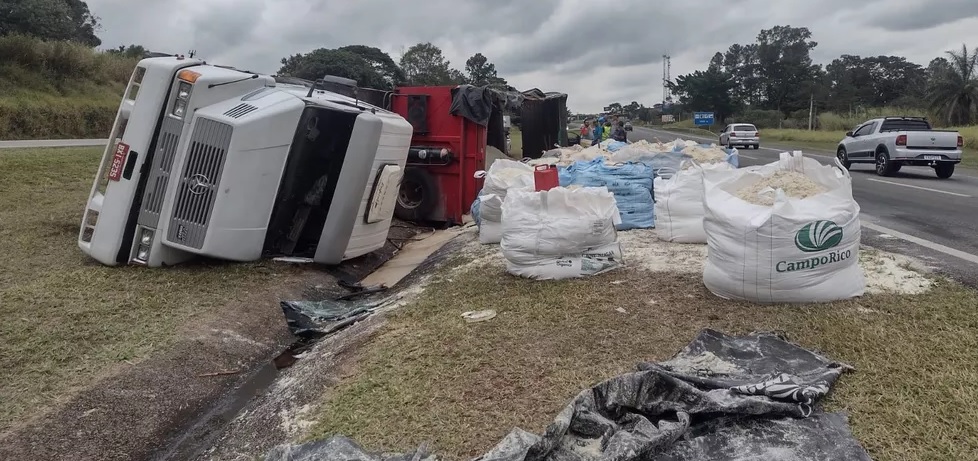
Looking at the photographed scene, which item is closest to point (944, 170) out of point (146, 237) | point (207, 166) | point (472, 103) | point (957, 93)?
point (472, 103)

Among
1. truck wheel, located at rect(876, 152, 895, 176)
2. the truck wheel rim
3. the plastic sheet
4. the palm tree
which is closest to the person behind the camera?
the plastic sheet

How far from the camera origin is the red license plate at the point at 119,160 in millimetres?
5758

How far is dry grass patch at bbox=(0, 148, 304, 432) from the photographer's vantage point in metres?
3.87

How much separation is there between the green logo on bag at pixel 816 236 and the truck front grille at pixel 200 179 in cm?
425

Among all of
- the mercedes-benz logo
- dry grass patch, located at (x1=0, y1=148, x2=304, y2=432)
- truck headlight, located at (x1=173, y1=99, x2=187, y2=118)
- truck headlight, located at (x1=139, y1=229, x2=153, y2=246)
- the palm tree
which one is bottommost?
dry grass patch, located at (x1=0, y1=148, x2=304, y2=432)

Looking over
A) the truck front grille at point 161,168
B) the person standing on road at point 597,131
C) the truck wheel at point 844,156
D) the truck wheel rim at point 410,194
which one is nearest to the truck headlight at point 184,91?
the truck front grille at point 161,168

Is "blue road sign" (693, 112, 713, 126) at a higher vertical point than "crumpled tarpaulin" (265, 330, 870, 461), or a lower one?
higher

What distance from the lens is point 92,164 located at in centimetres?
1281

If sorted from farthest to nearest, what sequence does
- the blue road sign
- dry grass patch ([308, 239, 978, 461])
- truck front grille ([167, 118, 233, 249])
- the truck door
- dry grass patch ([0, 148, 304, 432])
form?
the blue road sign < the truck door < truck front grille ([167, 118, 233, 249]) < dry grass patch ([0, 148, 304, 432]) < dry grass patch ([308, 239, 978, 461])

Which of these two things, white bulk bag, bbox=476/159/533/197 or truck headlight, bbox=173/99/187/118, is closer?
truck headlight, bbox=173/99/187/118

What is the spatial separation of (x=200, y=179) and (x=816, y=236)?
15.0 ft

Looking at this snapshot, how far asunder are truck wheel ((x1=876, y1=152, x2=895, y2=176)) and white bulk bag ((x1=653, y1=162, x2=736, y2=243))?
34.8 feet

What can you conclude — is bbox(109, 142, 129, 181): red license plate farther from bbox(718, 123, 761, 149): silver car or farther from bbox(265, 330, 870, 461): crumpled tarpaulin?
bbox(718, 123, 761, 149): silver car

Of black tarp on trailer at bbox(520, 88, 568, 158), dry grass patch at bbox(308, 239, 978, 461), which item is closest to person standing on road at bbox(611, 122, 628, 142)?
black tarp on trailer at bbox(520, 88, 568, 158)
